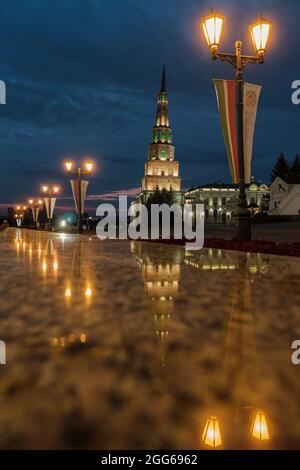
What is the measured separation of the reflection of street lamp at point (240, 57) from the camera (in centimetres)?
1113

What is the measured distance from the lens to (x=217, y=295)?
17.6ft

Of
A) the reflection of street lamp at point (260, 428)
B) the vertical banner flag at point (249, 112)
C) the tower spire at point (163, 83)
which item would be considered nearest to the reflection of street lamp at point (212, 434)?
the reflection of street lamp at point (260, 428)

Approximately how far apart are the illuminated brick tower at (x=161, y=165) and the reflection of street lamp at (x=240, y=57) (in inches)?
3839

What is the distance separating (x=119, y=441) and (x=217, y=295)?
369 centimetres

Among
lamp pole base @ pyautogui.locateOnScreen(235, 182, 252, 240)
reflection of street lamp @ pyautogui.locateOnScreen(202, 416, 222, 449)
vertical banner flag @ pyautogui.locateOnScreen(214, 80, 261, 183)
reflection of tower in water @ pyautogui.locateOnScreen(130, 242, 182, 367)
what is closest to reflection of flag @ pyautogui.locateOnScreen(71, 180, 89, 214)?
lamp pole base @ pyautogui.locateOnScreen(235, 182, 252, 240)

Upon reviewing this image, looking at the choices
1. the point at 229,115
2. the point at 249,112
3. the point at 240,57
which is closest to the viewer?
the point at 229,115

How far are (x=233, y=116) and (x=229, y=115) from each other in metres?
0.16

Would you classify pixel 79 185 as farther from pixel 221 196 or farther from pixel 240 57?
pixel 221 196

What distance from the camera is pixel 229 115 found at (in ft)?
38.9

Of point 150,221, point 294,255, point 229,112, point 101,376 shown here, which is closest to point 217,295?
point 101,376

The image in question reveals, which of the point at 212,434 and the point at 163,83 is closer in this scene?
the point at 212,434

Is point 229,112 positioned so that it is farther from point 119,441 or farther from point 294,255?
point 119,441

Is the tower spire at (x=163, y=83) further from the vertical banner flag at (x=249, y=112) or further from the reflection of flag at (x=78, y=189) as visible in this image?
the vertical banner flag at (x=249, y=112)

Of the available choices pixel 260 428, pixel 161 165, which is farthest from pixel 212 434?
pixel 161 165
